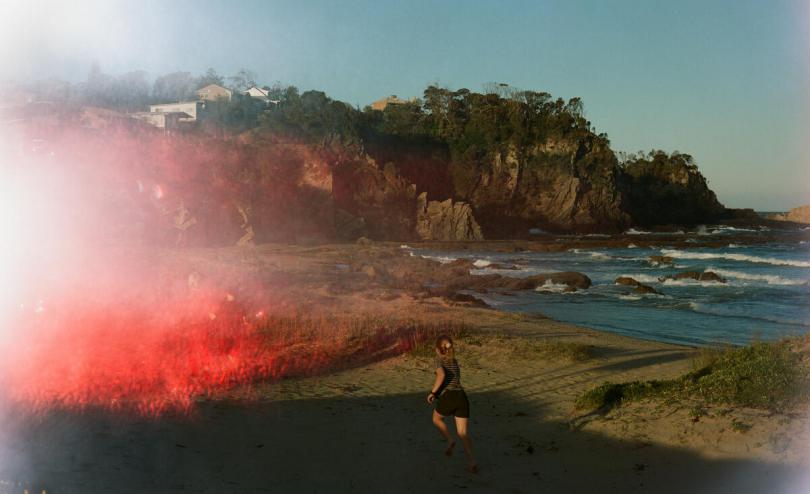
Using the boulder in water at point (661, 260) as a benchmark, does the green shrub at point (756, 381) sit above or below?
above

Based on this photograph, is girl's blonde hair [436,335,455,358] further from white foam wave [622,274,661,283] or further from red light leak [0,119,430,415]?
white foam wave [622,274,661,283]

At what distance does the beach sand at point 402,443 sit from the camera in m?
7.19

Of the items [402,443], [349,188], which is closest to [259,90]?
[349,188]

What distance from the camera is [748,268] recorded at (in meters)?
40.3

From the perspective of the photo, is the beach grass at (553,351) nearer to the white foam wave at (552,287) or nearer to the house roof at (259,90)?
the white foam wave at (552,287)

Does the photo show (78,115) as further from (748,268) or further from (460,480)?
(460,480)

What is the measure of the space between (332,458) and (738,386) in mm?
5389

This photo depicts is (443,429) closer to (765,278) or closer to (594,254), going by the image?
(765,278)

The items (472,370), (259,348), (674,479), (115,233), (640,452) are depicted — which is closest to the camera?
(674,479)

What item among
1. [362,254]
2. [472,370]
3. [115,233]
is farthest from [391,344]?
[115,233]

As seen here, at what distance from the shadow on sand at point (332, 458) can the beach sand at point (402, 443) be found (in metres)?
0.02

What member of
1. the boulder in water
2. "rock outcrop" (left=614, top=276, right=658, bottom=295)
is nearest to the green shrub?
"rock outcrop" (left=614, top=276, right=658, bottom=295)

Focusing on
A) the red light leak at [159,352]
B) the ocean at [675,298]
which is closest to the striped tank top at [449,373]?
the red light leak at [159,352]

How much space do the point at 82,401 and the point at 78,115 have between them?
4034 centimetres
